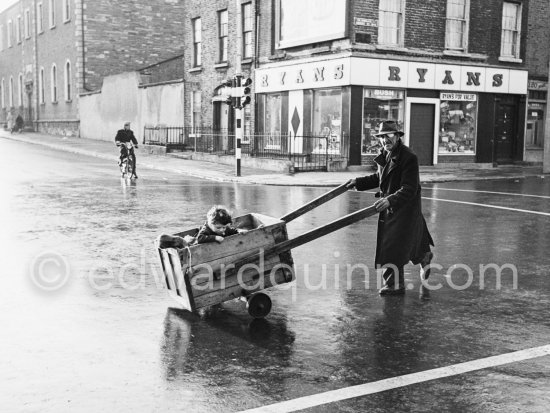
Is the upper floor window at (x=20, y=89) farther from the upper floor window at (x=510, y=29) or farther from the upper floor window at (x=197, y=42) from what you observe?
the upper floor window at (x=510, y=29)

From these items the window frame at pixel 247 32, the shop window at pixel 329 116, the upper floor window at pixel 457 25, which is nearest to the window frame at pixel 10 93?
the window frame at pixel 247 32

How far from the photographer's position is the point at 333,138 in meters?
24.8

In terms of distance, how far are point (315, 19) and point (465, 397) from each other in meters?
22.6

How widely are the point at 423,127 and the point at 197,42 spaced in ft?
45.4

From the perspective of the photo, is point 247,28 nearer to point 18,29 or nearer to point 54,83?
point 54,83

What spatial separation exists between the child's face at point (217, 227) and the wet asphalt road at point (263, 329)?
83cm

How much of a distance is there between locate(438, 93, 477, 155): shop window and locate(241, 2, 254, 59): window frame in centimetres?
907

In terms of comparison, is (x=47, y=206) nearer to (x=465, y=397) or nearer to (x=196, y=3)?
(x=465, y=397)

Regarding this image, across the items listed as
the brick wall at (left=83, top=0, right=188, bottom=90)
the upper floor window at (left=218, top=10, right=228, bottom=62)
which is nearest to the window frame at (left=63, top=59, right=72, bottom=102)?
the brick wall at (left=83, top=0, right=188, bottom=90)

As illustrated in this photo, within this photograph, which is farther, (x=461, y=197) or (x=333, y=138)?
(x=333, y=138)

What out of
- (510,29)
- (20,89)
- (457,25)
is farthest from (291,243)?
(20,89)

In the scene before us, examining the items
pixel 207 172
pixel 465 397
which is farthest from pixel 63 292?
pixel 207 172

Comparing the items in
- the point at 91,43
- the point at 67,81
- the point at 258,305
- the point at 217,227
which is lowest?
the point at 258,305

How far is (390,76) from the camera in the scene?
953 inches
